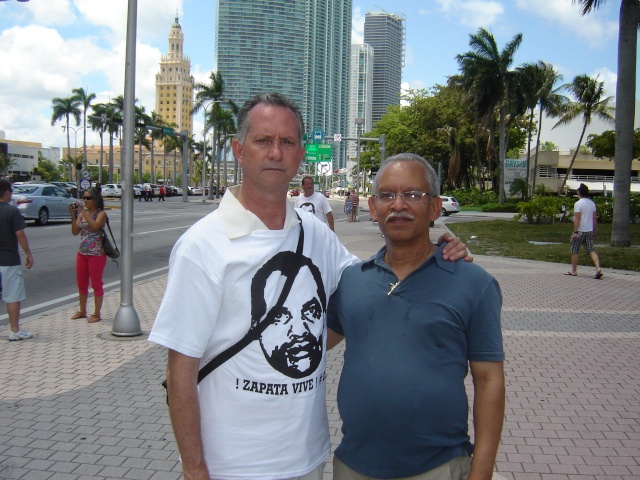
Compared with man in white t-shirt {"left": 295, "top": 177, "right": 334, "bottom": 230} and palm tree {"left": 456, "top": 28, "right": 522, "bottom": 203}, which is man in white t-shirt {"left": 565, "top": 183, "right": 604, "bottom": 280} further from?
palm tree {"left": 456, "top": 28, "right": 522, "bottom": 203}

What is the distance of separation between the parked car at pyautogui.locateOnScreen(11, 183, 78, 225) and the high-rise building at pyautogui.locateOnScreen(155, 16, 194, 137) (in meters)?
117

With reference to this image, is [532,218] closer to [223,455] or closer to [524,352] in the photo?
[524,352]

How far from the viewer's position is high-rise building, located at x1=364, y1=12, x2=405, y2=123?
16938 cm

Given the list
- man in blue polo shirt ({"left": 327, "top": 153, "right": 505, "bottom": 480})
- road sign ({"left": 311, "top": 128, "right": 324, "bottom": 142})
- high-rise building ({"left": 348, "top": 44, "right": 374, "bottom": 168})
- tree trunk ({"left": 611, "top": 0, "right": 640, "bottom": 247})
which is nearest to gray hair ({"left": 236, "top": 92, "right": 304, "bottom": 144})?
man in blue polo shirt ({"left": 327, "top": 153, "right": 505, "bottom": 480})

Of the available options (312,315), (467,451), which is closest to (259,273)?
(312,315)

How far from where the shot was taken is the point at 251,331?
1.96 m

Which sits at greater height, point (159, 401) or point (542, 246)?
point (542, 246)

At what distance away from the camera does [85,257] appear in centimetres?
820

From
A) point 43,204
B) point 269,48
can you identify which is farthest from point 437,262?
point 269,48

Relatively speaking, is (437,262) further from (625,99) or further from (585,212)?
(625,99)

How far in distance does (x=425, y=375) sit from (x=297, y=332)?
446 mm

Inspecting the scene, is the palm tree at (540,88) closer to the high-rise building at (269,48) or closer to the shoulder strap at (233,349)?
the high-rise building at (269,48)

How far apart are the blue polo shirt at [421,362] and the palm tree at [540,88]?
4904 cm

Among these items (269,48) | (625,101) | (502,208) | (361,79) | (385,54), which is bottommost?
(502,208)
